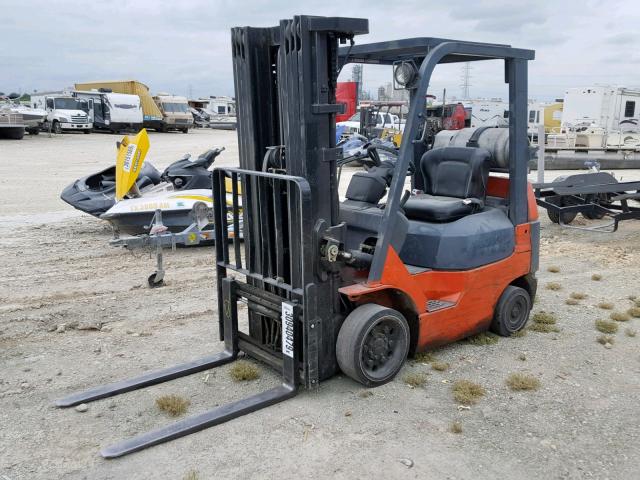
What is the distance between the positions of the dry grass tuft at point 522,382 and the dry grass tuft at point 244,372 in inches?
73.4

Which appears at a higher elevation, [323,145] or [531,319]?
[323,145]

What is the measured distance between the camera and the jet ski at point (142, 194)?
8.76 meters

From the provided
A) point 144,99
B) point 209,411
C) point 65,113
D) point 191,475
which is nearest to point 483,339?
point 209,411

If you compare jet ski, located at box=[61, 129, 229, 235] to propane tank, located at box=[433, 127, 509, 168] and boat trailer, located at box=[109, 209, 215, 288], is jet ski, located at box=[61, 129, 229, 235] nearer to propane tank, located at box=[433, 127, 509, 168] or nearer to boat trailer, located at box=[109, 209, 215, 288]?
boat trailer, located at box=[109, 209, 215, 288]

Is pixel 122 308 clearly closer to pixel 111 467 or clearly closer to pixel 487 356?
pixel 111 467

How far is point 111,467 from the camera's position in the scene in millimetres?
3498

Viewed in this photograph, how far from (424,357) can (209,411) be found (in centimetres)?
182

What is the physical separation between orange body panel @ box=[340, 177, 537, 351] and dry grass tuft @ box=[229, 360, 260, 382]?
0.96 meters

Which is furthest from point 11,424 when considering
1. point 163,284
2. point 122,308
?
point 163,284

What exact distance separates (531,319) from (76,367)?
4107mm

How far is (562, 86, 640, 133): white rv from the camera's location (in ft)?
92.3

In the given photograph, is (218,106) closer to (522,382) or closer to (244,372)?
(244,372)

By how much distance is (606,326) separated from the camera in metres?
5.77

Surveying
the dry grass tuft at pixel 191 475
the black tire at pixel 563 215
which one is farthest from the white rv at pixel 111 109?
the dry grass tuft at pixel 191 475
